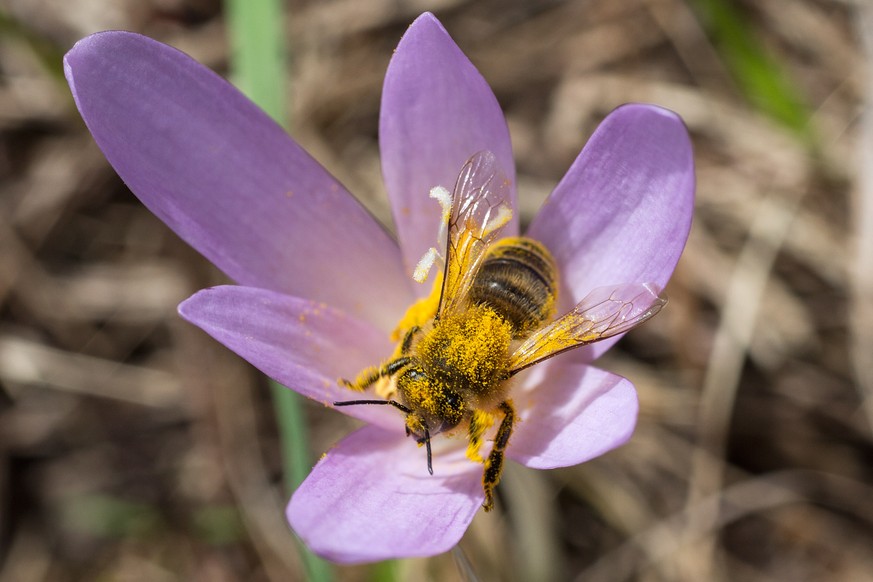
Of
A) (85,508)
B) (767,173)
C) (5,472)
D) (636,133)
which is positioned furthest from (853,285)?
(5,472)

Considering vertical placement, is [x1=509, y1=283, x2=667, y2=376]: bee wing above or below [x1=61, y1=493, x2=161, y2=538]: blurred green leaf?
above

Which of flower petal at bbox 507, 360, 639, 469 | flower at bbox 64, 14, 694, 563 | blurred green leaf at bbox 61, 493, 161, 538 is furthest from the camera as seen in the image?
blurred green leaf at bbox 61, 493, 161, 538

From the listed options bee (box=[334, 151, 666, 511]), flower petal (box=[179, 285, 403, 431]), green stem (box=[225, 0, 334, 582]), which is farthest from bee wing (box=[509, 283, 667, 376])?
green stem (box=[225, 0, 334, 582])

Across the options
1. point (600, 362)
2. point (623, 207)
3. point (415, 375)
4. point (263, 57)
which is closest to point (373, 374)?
point (415, 375)

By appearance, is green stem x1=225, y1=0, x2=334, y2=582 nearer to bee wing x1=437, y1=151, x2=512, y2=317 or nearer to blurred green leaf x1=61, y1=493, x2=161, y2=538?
bee wing x1=437, y1=151, x2=512, y2=317

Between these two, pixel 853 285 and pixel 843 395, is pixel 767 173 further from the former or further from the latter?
pixel 843 395

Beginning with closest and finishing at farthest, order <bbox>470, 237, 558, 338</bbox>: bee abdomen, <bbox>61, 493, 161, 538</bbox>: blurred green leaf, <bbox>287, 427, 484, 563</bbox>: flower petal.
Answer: <bbox>287, 427, 484, 563</bbox>: flower petal → <bbox>470, 237, 558, 338</bbox>: bee abdomen → <bbox>61, 493, 161, 538</bbox>: blurred green leaf
